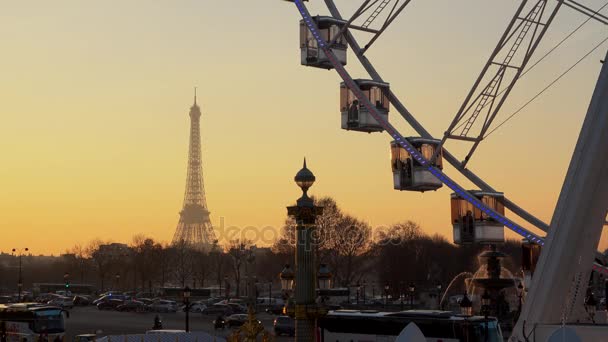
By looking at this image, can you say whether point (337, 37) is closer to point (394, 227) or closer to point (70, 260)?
point (394, 227)

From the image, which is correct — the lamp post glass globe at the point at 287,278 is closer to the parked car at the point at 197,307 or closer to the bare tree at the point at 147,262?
the parked car at the point at 197,307

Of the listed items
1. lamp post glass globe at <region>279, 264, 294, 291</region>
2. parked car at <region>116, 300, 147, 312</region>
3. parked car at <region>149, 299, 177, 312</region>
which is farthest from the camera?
parked car at <region>116, 300, 147, 312</region>

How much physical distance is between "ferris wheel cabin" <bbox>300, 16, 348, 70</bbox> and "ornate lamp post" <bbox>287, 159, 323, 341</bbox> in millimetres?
10691

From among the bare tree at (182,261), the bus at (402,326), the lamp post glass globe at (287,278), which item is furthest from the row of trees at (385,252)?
the lamp post glass globe at (287,278)

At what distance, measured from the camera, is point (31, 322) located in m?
42.0

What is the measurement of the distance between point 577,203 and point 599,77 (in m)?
1.92

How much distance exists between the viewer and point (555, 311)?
14.0 metres

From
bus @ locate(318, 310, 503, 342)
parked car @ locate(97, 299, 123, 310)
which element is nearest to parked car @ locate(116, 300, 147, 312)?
parked car @ locate(97, 299, 123, 310)

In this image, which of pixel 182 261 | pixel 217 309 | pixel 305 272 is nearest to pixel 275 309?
pixel 217 309

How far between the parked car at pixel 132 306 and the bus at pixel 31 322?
37.0m

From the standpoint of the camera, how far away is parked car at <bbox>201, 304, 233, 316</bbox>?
237 ft

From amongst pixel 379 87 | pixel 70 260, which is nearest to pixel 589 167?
pixel 379 87

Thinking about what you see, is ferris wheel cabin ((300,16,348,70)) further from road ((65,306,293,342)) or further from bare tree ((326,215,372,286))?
bare tree ((326,215,372,286))

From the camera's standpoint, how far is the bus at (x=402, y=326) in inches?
1066
